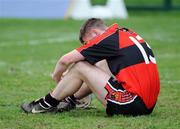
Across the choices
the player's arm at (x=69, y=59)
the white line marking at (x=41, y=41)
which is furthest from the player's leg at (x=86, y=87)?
the white line marking at (x=41, y=41)

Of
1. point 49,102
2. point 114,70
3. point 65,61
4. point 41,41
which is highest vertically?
point 65,61

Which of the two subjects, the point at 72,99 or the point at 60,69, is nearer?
the point at 60,69

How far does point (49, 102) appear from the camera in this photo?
23.9ft

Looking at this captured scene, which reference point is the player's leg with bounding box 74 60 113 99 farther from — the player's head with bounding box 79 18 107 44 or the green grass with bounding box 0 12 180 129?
the player's head with bounding box 79 18 107 44

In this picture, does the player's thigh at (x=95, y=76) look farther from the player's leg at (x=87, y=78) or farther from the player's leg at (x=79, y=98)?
the player's leg at (x=79, y=98)

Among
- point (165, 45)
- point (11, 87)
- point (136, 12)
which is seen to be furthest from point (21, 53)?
point (136, 12)

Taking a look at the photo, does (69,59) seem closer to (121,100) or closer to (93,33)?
(93,33)

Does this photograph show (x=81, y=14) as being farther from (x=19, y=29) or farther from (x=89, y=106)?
(x=89, y=106)

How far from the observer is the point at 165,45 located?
52.2ft

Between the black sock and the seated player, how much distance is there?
0.63ft

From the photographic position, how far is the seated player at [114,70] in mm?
6887

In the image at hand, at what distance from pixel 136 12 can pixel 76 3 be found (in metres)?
3.81

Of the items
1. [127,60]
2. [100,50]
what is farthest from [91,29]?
[127,60]

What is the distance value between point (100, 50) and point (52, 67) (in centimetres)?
523
